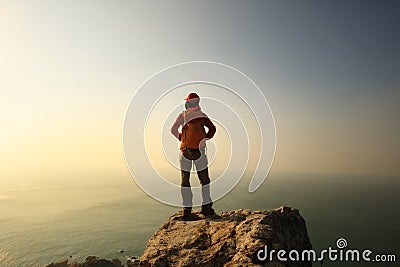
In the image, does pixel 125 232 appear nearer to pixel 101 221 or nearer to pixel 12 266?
pixel 101 221

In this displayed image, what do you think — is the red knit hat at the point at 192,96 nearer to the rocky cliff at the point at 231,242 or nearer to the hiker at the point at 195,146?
the hiker at the point at 195,146

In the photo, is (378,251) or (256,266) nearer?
(256,266)

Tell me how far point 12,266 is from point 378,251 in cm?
20122

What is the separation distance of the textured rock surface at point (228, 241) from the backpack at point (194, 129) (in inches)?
113

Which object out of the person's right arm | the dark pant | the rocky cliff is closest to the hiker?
the dark pant

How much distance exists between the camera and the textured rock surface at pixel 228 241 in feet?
18.5

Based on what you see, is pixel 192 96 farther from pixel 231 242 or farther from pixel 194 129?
pixel 231 242

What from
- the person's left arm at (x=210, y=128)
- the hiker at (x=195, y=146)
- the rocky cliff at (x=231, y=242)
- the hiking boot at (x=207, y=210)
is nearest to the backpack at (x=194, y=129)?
the hiker at (x=195, y=146)

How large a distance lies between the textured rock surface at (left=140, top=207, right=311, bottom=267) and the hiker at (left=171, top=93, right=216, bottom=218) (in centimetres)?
138

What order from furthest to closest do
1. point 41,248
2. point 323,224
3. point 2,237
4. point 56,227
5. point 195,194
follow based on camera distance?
point 323,224 → point 56,227 → point 2,237 → point 41,248 → point 195,194

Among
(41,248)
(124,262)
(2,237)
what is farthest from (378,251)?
(2,237)

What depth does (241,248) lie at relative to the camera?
576cm

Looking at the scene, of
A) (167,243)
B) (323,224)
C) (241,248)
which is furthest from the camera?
(323,224)

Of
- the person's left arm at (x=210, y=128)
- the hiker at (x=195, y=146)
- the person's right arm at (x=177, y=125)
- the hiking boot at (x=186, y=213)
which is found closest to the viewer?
the hiking boot at (x=186, y=213)
